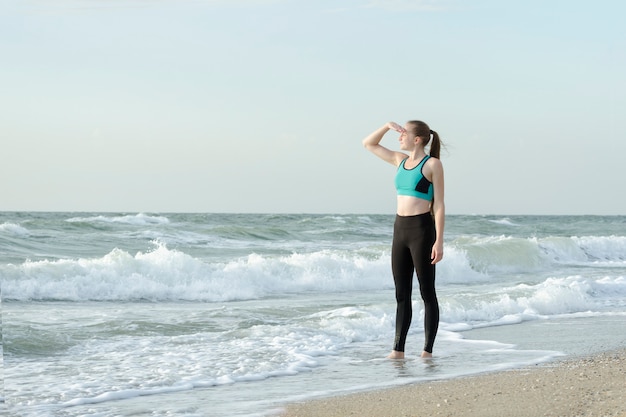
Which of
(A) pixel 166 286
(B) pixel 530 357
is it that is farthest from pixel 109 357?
(A) pixel 166 286

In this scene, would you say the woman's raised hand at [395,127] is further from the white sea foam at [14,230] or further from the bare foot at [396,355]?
the white sea foam at [14,230]

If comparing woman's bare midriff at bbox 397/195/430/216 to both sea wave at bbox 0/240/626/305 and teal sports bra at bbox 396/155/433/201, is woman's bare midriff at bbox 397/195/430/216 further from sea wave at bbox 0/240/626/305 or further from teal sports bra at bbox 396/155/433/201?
sea wave at bbox 0/240/626/305

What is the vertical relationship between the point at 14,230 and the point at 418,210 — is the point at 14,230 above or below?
→ below

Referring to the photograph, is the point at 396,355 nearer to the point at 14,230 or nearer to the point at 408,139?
the point at 408,139

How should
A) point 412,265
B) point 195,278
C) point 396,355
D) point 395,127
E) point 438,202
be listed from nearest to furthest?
point 438,202, point 395,127, point 412,265, point 396,355, point 195,278

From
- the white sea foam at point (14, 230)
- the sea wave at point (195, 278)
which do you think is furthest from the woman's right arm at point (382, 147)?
the white sea foam at point (14, 230)

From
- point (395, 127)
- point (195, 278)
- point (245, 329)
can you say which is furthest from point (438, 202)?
point (195, 278)

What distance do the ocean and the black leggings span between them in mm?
325

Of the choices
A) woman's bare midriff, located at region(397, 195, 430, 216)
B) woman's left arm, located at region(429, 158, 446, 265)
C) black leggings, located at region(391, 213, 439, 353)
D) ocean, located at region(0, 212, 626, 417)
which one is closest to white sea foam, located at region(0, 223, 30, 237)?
ocean, located at region(0, 212, 626, 417)

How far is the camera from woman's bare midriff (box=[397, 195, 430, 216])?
246 inches

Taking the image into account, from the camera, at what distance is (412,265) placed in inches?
256

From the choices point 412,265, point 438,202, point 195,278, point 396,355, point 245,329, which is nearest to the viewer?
point 438,202

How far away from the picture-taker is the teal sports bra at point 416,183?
20.3 feet

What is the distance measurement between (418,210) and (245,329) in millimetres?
2785
